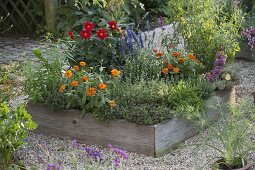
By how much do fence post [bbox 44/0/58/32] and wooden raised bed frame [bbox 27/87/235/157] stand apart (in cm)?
429

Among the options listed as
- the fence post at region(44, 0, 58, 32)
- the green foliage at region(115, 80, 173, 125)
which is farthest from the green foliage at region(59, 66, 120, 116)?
the fence post at region(44, 0, 58, 32)

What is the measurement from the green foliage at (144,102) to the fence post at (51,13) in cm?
437

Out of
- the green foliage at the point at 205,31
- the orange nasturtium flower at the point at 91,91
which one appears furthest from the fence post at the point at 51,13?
the orange nasturtium flower at the point at 91,91

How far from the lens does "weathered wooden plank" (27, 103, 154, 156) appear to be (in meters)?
4.39

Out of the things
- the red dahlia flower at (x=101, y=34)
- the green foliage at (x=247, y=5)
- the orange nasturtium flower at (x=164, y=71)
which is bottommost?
the orange nasturtium flower at (x=164, y=71)

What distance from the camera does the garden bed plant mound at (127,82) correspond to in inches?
178

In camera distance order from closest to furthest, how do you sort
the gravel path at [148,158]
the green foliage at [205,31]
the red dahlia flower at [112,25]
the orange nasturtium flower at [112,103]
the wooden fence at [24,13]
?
the gravel path at [148,158], the orange nasturtium flower at [112,103], the red dahlia flower at [112,25], the green foliage at [205,31], the wooden fence at [24,13]

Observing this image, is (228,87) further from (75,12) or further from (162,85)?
(75,12)

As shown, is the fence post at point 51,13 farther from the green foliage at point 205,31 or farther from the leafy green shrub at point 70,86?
the leafy green shrub at point 70,86

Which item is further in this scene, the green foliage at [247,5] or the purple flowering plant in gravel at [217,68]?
the green foliage at [247,5]

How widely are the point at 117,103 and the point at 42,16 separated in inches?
199

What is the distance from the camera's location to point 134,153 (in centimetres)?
445

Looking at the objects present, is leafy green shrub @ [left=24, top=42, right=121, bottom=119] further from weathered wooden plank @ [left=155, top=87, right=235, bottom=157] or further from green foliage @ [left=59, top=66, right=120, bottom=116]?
weathered wooden plank @ [left=155, top=87, right=235, bottom=157]

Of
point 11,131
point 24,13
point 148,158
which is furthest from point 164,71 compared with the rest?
point 24,13
